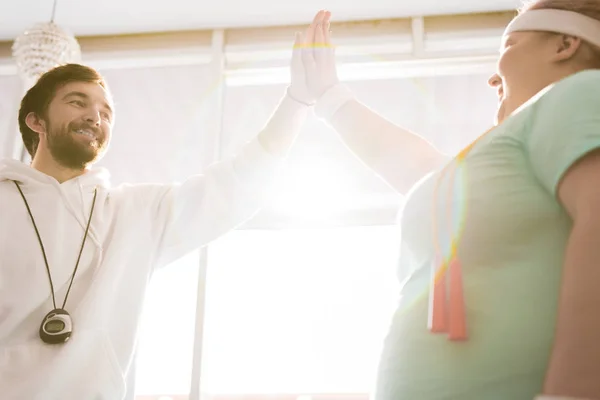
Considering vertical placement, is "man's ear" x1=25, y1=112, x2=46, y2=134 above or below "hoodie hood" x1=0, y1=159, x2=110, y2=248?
above

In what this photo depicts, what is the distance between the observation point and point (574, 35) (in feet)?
3.04

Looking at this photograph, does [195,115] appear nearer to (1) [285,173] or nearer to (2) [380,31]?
(1) [285,173]

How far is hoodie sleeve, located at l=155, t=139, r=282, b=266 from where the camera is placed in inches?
64.9

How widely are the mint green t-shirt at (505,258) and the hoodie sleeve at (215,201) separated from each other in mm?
862

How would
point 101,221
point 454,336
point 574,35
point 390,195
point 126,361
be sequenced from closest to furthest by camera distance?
point 454,336, point 574,35, point 126,361, point 101,221, point 390,195

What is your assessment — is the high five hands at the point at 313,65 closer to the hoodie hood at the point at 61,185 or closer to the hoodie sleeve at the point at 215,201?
the hoodie sleeve at the point at 215,201

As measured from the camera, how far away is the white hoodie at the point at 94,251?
136cm

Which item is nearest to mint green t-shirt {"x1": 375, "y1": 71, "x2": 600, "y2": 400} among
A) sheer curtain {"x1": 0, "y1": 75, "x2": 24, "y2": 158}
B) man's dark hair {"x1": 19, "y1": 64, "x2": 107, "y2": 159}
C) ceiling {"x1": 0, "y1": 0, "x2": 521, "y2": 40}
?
man's dark hair {"x1": 19, "y1": 64, "x2": 107, "y2": 159}

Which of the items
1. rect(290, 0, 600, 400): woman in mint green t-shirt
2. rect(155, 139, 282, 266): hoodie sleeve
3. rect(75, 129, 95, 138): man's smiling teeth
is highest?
rect(75, 129, 95, 138): man's smiling teeth

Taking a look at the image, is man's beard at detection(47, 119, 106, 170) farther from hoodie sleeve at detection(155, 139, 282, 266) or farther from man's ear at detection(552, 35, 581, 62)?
man's ear at detection(552, 35, 581, 62)

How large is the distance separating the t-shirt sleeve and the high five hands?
2.68 ft

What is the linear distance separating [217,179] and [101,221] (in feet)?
1.13

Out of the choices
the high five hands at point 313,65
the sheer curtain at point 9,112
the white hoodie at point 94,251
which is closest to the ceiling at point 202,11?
the sheer curtain at point 9,112

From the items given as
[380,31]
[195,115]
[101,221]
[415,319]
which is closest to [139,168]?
[195,115]
